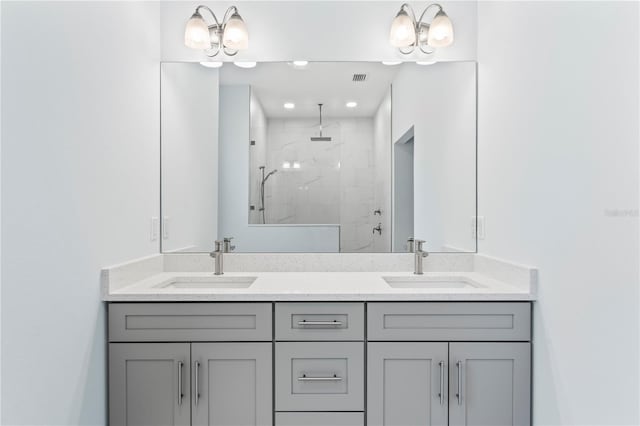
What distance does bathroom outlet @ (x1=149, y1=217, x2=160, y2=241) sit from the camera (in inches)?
77.2

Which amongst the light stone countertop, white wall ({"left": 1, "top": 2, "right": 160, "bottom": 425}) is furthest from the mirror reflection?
white wall ({"left": 1, "top": 2, "right": 160, "bottom": 425})

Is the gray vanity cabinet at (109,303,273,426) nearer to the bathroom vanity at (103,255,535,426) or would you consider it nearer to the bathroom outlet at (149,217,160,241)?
the bathroom vanity at (103,255,535,426)

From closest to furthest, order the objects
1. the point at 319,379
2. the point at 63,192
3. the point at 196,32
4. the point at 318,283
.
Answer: the point at 63,192, the point at 319,379, the point at 318,283, the point at 196,32

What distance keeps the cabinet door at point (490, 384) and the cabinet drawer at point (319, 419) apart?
1.29 ft

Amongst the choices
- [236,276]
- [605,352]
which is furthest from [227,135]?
[605,352]

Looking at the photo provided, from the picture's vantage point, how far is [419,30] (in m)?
2.05

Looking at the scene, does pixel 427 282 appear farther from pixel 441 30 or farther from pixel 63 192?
pixel 63 192

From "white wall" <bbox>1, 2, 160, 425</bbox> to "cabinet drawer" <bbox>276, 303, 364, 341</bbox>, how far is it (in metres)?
A: 0.73

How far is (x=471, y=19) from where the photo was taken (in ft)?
6.84

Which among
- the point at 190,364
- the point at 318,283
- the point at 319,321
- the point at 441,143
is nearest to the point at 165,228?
the point at 190,364

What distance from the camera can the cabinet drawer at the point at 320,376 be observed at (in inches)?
61.6

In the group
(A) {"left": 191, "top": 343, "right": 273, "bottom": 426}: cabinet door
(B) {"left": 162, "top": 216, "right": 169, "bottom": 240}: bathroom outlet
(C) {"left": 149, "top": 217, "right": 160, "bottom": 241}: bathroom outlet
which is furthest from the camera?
(B) {"left": 162, "top": 216, "right": 169, "bottom": 240}: bathroom outlet

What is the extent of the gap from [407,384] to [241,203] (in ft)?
4.08

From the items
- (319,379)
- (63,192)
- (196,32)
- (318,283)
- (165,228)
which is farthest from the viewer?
(165,228)
